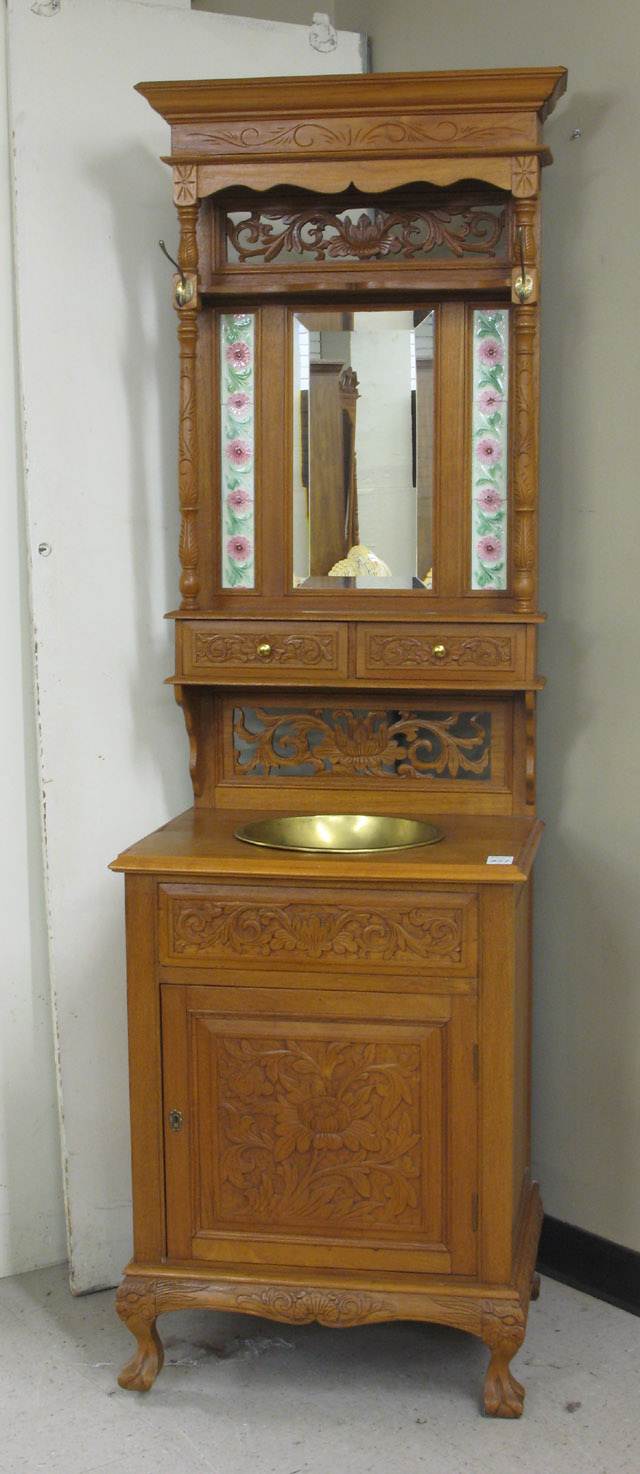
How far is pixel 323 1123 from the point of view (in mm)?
2156

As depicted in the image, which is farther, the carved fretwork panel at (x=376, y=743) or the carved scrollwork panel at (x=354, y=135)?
the carved fretwork panel at (x=376, y=743)

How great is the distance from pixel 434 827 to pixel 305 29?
1.64 meters

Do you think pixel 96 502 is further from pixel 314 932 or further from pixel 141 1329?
pixel 141 1329

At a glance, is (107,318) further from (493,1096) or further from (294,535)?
(493,1096)

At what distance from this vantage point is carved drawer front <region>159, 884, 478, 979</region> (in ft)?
6.89

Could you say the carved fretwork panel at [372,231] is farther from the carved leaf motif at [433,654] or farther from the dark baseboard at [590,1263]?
the dark baseboard at [590,1263]

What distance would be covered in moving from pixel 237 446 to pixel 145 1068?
1181 millimetres

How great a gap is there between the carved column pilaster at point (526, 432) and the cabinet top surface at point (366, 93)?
7.1 inches

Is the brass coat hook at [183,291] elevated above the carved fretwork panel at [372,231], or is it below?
below

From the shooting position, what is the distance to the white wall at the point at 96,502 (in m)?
2.57

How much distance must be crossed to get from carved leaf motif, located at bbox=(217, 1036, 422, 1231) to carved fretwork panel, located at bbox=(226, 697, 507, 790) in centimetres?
64

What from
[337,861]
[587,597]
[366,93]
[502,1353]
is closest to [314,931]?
[337,861]

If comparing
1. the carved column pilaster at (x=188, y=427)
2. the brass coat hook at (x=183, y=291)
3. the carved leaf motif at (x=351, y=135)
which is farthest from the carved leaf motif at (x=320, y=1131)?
the carved leaf motif at (x=351, y=135)

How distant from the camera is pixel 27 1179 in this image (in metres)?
2.71
